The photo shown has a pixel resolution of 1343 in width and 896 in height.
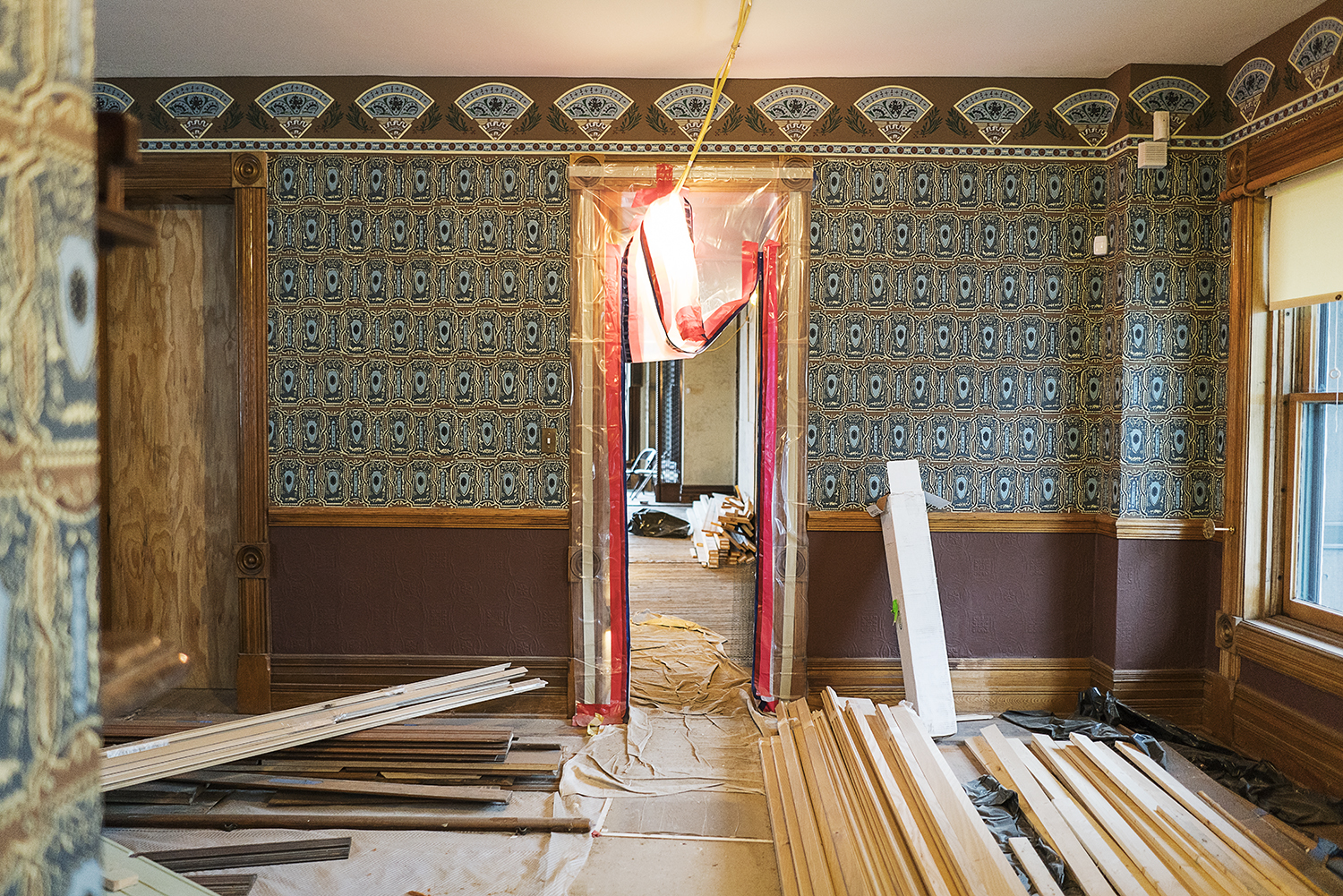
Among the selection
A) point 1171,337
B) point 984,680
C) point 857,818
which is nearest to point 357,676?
point 857,818

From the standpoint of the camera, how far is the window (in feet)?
11.5

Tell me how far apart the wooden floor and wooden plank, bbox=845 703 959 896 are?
5.75 ft

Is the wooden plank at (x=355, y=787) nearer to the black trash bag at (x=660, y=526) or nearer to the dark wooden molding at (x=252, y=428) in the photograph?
the dark wooden molding at (x=252, y=428)

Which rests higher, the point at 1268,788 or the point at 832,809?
the point at 832,809

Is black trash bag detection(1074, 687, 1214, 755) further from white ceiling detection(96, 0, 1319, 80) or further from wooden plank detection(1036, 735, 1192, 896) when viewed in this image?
white ceiling detection(96, 0, 1319, 80)

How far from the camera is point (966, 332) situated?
13.8 ft

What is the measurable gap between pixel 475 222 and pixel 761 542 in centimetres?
214

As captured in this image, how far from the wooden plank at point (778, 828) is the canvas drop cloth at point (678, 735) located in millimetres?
62

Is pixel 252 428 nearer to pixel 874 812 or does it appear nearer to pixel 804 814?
pixel 804 814

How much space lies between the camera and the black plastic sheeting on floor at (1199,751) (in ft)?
10.2

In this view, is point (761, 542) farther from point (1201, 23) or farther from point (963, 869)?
point (1201, 23)

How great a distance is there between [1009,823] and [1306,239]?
8.79 feet

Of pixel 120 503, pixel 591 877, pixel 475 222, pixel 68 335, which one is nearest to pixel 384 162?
pixel 475 222

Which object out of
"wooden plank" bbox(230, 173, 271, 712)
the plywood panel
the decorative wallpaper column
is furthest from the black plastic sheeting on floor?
the plywood panel
